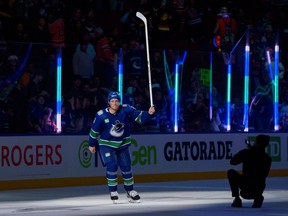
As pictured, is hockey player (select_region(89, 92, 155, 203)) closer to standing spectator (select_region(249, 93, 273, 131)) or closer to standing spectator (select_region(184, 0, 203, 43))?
standing spectator (select_region(249, 93, 273, 131))

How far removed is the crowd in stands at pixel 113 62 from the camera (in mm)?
19766

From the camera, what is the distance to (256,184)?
15.3 m

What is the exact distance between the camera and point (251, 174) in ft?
50.2

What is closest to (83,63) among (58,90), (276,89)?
(58,90)

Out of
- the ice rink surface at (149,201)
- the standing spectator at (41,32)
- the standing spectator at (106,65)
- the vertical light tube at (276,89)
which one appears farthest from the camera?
the vertical light tube at (276,89)

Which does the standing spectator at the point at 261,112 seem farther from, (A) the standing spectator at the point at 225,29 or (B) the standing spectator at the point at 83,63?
(B) the standing spectator at the point at 83,63

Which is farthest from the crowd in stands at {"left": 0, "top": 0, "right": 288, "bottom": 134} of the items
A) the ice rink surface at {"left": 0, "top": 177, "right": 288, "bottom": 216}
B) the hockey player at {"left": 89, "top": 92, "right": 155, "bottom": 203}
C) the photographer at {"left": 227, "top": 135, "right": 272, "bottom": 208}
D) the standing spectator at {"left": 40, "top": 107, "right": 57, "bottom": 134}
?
the photographer at {"left": 227, "top": 135, "right": 272, "bottom": 208}

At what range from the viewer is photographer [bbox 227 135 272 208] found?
15.3 meters

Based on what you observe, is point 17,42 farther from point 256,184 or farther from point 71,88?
point 256,184

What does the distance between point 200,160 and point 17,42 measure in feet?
17.5

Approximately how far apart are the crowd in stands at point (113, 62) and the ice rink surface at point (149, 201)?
1528 millimetres

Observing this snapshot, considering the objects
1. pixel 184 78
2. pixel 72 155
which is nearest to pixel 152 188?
pixel 72 155

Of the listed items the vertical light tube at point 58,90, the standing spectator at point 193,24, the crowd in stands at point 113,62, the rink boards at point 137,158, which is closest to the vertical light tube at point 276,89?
the crowd in stands at point 113,62

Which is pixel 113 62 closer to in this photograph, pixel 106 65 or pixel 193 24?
pixel 106 65
